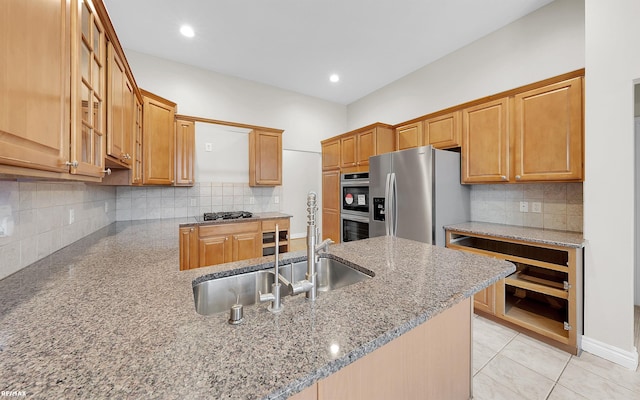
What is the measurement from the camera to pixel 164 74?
3.25m

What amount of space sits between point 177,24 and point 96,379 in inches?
129

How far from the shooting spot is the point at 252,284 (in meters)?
1.20

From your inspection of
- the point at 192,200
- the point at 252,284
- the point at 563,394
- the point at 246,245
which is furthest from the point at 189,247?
the point at 563,394

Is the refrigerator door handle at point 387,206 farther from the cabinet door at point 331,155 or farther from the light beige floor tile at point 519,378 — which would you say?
the light beige floor tile at point 519,378

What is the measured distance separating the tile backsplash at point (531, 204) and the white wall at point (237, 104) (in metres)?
2.79

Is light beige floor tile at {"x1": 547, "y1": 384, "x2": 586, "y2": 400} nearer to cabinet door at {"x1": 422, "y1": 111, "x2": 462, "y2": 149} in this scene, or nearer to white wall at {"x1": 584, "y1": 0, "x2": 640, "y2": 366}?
white wall at {"x1": 584, "y1": 0, "x2": 640, "y2": 366}

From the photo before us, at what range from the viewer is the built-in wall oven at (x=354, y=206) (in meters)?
3.51

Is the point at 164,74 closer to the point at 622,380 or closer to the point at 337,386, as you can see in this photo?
the point at 337,386

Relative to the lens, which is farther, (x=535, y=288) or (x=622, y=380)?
(x=535, y=288)

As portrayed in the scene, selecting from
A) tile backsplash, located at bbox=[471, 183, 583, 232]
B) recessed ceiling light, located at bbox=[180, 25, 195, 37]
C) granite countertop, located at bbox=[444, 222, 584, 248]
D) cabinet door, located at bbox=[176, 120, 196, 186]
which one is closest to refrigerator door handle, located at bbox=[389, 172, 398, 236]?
granite countertop, located at bbox=[444, 222, 584, 248]

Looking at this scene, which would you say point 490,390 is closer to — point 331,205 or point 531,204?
point 531,204

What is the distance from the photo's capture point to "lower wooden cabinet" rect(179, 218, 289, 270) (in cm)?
268

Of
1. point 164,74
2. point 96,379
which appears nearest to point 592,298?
point 96,379

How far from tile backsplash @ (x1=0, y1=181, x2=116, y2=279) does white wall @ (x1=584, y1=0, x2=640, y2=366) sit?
3479mm
